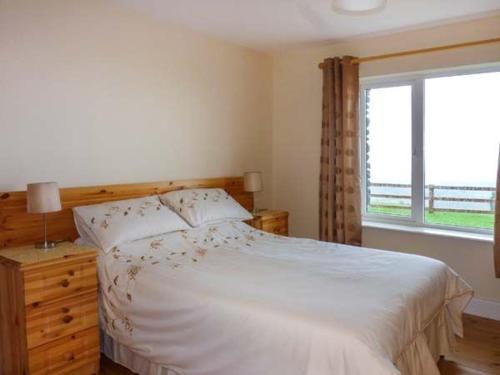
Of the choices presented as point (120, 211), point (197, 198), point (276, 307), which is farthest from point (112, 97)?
point (276, 307)

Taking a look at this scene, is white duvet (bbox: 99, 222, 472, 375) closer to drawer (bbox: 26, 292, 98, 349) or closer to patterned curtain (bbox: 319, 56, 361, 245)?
drawer (bbox: 26, 292, 98, 349)

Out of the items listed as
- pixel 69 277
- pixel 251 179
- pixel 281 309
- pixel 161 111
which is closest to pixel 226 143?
pixel 251 179

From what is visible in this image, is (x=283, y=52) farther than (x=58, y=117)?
Yes

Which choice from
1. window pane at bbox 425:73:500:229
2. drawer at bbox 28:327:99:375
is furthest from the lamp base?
window pane at bbox 425:73:500:229

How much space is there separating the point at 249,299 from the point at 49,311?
108 cm

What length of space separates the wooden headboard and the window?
2018mm

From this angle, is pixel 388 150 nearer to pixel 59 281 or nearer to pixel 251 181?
pixel 251 181

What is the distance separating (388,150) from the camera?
12.8 ft

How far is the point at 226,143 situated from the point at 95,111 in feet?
4.53

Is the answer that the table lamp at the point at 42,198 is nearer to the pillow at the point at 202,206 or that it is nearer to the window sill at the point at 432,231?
the pillow at the point at 202,206

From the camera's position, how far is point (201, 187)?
3613mm

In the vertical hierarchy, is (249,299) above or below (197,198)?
below

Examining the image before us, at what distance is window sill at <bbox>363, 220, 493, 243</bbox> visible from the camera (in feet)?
10.9

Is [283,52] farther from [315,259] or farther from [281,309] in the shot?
[281,309]
